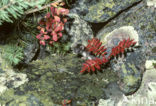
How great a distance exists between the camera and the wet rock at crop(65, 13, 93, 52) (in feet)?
12.3

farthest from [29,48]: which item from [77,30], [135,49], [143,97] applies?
[143,97]

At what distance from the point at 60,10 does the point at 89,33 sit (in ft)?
4.33

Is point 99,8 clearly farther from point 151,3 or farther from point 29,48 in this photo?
point 29,48

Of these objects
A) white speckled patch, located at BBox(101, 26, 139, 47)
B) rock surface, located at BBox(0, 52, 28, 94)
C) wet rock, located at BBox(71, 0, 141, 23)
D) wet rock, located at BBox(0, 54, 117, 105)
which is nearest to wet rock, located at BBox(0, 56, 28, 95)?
rock surface, located at BBox(0, 52, 28, 94)

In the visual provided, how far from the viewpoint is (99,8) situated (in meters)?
3.61

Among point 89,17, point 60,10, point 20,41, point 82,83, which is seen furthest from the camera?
point 89,17

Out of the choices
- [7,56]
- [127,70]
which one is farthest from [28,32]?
[127,70]

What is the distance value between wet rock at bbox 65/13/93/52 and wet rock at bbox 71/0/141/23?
6.6 inches

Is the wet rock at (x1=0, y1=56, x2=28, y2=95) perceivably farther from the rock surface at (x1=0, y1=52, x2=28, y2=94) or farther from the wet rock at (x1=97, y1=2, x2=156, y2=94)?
the wet rock at (x1=97, y1=2, x2=156, y2=94)

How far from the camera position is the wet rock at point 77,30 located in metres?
3.75

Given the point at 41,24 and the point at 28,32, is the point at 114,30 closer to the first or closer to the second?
the point at 41,24

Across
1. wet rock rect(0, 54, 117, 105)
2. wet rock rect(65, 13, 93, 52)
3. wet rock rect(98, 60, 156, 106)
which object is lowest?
wet rock rect(98, 60, 156, 106)

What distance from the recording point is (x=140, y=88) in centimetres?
323

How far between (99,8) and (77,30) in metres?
0.75
